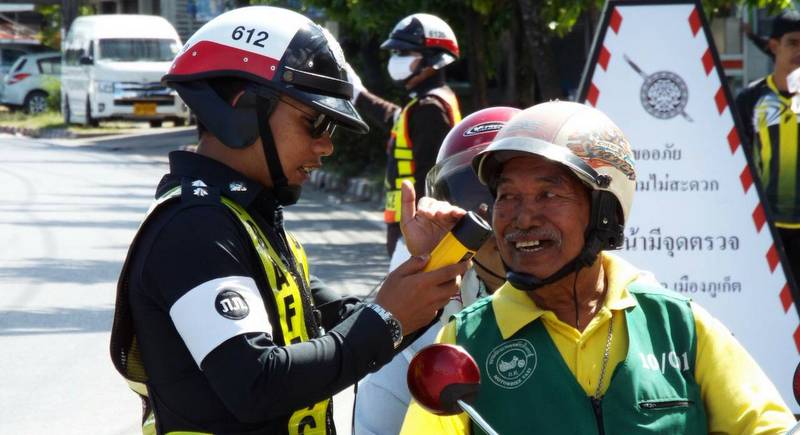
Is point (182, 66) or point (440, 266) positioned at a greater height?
point (182, 66)

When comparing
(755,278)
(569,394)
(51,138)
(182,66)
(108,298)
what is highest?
(182,66)

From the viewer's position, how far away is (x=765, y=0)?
501 inches

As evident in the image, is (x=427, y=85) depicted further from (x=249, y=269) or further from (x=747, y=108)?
(x=249, y=269)

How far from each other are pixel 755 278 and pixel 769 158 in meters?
1.01

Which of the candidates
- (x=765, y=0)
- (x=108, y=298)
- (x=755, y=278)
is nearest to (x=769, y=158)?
Result: (x=755, y=278)

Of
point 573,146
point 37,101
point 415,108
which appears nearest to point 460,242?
point 573,146

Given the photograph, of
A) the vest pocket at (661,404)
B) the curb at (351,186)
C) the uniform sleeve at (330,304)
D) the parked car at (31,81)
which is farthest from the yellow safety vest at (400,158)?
the parked car at (31,81)

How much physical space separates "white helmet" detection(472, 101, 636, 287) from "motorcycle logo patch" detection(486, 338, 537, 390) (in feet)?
0.58

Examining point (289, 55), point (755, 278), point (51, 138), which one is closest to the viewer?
point (289, 55)

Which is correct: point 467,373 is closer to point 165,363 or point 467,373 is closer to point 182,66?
point 165,363

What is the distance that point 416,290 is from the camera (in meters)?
2.84

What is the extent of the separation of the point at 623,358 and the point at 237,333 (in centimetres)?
78

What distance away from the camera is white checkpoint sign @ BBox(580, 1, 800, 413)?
5.73 metres

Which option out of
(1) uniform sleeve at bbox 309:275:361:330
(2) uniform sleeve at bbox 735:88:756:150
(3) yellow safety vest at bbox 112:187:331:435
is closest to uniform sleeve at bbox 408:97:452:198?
(2) uniform sleeve at bbox 735:88:756:150
